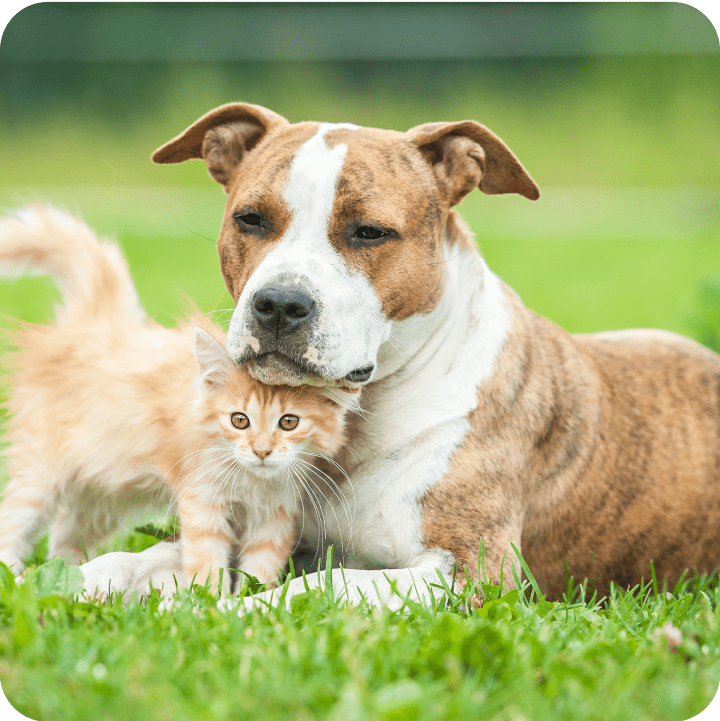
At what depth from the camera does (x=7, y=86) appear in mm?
3102

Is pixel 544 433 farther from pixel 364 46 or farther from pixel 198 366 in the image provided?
pixel 364 46

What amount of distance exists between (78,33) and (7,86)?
12.6 inches

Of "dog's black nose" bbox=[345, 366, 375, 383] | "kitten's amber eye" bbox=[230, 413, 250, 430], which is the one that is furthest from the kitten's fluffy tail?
"dog's black nose" bbox=[345, 366, 375, 383]

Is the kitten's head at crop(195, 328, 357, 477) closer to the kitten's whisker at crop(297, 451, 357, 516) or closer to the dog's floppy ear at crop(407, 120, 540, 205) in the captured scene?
the kitten's whisker at crop(297, 451, 357, 516)

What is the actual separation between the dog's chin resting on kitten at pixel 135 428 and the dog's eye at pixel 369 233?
1.88ft

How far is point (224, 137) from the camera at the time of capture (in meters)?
3.59

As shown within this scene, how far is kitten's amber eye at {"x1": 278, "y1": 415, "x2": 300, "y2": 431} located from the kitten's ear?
258 millimetres

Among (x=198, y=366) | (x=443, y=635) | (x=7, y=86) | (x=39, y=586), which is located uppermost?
(x=7, y=86)

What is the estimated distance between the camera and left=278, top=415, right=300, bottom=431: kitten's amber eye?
122 inches

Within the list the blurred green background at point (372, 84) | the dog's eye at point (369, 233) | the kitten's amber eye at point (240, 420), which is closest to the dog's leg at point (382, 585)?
the kitten's amber eye at point (240, 420)

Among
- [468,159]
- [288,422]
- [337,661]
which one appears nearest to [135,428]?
[288,422]

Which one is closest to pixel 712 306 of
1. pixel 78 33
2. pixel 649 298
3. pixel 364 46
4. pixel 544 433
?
pixel 649 298

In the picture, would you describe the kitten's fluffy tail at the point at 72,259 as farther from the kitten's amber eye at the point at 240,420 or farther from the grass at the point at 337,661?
the grass at the point at 337,661

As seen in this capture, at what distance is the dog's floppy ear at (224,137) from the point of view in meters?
3.52
